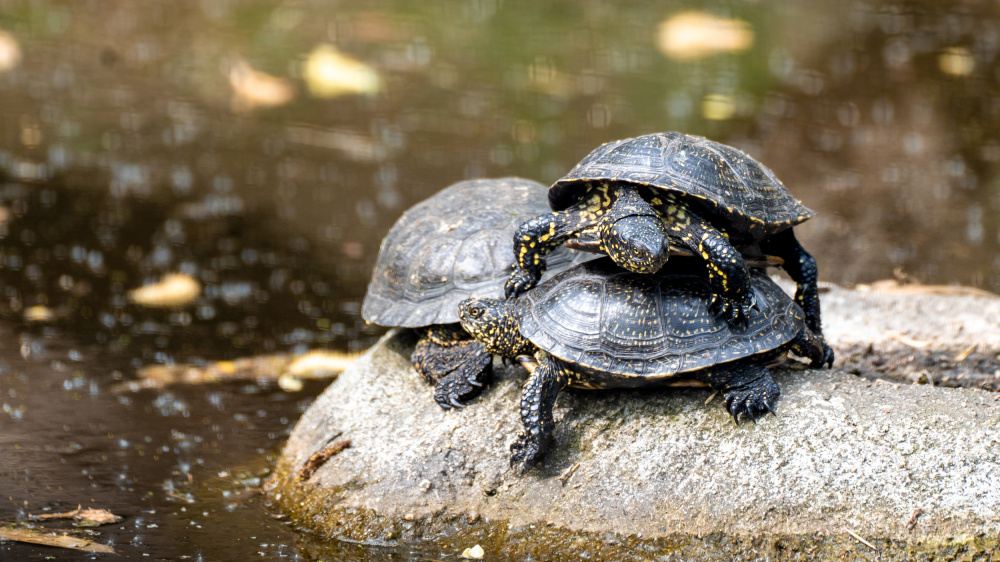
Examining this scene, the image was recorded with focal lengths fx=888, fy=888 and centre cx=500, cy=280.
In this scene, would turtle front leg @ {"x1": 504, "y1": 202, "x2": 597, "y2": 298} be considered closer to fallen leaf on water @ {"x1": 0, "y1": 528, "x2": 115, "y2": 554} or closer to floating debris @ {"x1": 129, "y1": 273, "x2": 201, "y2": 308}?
fallen leaf on water @ {"x1": 0, "y1": 528, "x2": 115, "y2": 554}

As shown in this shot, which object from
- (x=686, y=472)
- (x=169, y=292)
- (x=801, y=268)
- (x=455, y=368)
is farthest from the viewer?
(x=169, y=292)

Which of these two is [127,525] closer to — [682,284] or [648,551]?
[648,551]

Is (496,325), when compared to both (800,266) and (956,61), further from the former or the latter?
(956,61)

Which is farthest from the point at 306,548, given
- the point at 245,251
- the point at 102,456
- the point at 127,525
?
the point at 245,251

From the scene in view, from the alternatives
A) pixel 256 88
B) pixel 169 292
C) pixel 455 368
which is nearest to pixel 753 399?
pixel 455 368

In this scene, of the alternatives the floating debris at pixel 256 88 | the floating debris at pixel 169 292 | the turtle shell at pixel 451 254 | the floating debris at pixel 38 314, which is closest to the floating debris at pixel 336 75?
the floating debris at pixel 256 88

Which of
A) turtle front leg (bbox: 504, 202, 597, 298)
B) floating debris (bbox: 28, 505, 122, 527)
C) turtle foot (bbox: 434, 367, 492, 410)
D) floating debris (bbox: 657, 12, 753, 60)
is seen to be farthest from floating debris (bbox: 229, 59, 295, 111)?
turtle front leg (bbox: 504, 202, 597, 298)
